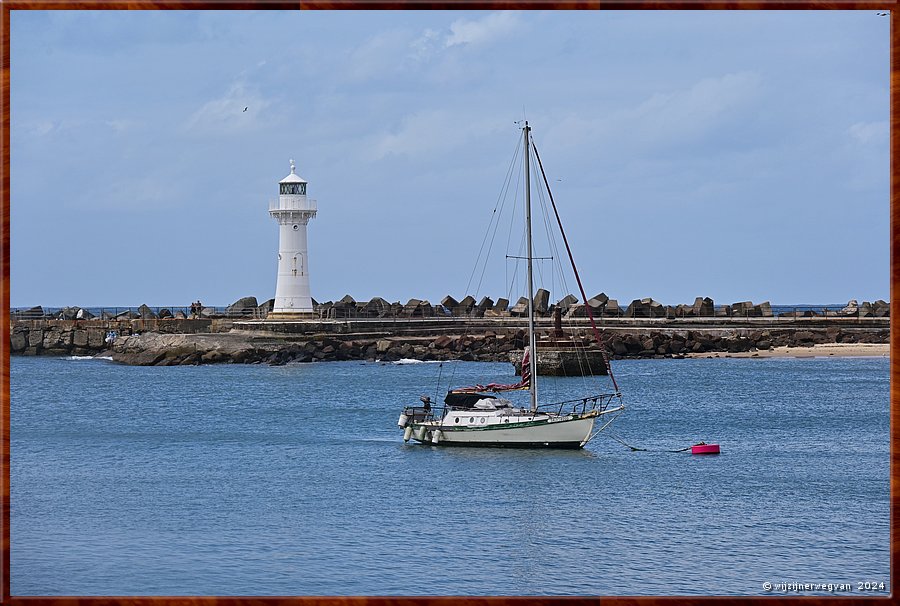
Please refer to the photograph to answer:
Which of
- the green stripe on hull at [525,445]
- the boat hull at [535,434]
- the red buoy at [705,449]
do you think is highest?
the boat hull at [535,434]

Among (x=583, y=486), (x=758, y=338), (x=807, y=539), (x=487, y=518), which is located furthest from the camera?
(x=758, y=338)

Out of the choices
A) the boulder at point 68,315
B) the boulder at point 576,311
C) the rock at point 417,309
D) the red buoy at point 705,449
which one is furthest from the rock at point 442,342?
the red buoy at point 705,449

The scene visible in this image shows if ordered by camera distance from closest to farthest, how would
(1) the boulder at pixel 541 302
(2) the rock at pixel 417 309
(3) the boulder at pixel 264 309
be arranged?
(3) the boulder at pixel 264 309
(1) the boulder at pixel 541 302
(2) the rock at pixel 417 309

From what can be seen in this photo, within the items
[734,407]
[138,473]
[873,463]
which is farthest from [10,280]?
[734,407]

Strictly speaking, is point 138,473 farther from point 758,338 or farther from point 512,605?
point 758,338

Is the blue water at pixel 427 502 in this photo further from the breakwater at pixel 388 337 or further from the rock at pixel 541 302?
the rock at pixel 541 302

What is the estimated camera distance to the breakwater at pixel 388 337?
51.3m

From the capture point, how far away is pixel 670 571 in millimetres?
13680

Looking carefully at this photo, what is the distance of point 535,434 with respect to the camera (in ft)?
76.2

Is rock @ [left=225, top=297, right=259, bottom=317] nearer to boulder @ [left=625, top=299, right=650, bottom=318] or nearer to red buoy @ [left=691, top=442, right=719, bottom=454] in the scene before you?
boulder @ [left=625, top=299, right=650, bottom=318]

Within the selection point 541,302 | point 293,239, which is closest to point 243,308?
point 293,239

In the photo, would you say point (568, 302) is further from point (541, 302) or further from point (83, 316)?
point (83, 316)

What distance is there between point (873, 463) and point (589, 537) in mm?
9701

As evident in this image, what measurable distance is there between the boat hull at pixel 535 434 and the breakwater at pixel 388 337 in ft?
78.9
